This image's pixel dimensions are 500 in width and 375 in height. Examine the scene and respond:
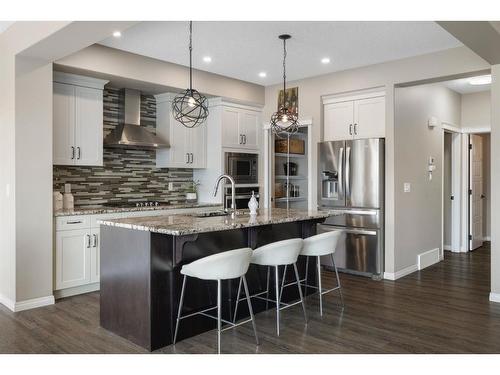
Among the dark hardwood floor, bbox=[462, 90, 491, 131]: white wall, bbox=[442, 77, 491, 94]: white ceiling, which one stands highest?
bbox=[442, 77, 491, 94]: white ceiling

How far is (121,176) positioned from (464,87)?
16.9 ft

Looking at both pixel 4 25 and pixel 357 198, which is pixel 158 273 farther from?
pixel 357 198

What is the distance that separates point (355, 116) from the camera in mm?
5582

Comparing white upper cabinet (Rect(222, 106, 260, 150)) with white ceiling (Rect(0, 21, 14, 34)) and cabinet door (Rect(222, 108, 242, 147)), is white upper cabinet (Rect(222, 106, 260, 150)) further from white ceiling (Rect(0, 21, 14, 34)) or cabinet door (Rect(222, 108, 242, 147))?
white ceiling (Rect(0, 21, 14, 34))

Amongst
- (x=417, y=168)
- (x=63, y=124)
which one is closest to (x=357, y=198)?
(x=417, y=168)

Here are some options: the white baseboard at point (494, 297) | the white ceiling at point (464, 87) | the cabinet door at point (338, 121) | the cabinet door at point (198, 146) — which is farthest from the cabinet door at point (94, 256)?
the white ceiling at point (464, 87)

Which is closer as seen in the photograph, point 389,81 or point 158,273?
point 158,273

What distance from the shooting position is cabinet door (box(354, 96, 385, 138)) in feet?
17.5

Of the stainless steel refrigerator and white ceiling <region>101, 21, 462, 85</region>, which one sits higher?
white ceiling <region>101, 21, 462, 85</region>

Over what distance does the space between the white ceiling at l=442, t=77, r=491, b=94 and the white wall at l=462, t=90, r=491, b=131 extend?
0.13 meters

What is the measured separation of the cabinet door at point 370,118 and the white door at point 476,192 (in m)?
2.70

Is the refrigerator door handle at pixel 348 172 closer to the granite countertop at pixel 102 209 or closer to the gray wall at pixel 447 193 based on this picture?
the granite countertop at pixel 102 209

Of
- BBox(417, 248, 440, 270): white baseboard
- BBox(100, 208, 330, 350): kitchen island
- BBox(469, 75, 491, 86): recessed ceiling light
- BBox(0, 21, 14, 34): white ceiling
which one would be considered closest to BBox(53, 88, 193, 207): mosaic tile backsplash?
BBox(0, 21, 14, 34): white ceiling
